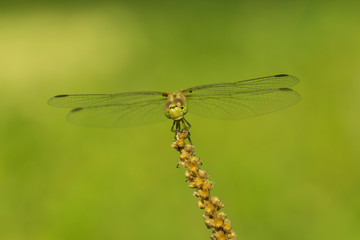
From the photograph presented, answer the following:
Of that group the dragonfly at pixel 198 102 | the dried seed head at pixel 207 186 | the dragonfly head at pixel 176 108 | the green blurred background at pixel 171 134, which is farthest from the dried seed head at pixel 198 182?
the green blurred background at pixel 171 134

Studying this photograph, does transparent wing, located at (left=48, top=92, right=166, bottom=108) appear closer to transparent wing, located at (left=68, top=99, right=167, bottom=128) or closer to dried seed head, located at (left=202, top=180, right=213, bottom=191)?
transparent wing, located at (left=68, top=99, right=167, bottom=128)

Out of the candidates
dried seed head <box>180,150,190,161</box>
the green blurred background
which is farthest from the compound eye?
the green blurred background

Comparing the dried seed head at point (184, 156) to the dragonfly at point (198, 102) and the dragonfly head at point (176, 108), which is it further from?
the dragonfly at point (198, 102)

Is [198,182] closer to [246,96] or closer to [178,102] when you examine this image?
[178,102]


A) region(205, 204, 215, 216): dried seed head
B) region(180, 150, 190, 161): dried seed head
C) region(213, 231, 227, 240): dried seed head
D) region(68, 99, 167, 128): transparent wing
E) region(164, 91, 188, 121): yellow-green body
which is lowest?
region(213, 231, 227, 240): dried seed head

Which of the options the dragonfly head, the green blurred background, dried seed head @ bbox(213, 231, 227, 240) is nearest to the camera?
dried seed head @ bbox(213, 231, 227, 240)

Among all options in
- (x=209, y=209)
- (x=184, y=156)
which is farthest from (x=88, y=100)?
(x=209, y=209)

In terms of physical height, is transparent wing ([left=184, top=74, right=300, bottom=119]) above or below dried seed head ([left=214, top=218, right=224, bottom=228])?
above
